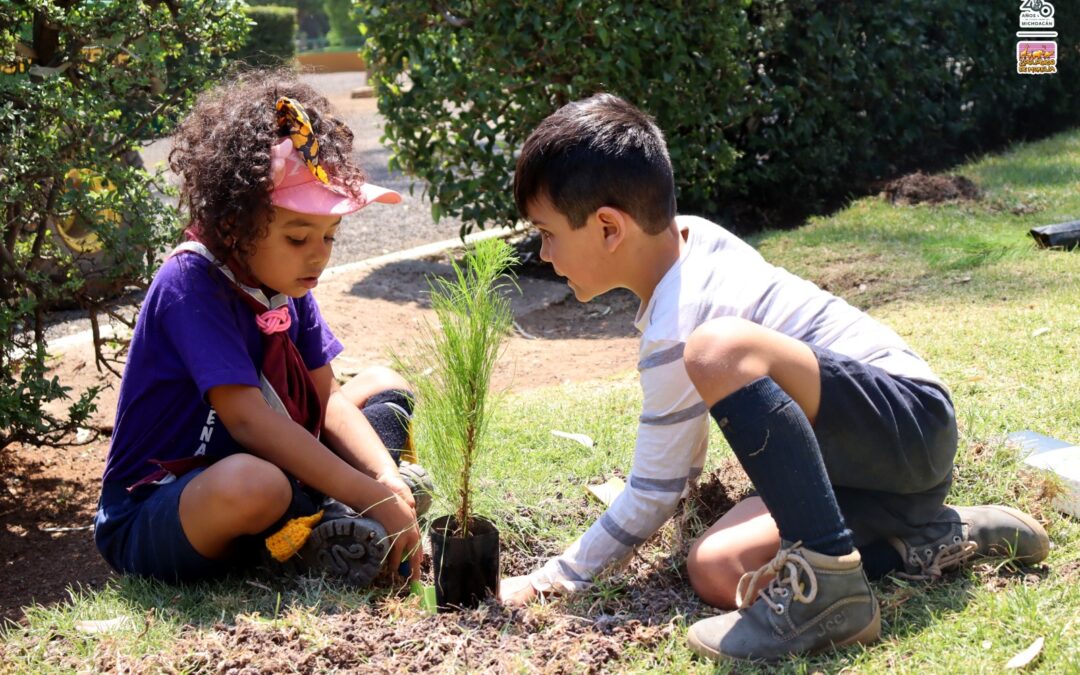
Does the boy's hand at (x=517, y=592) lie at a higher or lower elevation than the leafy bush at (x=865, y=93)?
lower

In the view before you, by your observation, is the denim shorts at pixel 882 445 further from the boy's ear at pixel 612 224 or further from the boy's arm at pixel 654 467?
the boy's ear at pixel 612 224

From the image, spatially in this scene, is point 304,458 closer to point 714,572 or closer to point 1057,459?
point 714,572

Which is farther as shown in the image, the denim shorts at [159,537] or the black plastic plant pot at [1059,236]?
the black plastic plant pot at [1059,236]

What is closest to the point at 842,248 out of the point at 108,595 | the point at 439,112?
the point at 439,112

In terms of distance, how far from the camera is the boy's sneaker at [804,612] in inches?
87.1

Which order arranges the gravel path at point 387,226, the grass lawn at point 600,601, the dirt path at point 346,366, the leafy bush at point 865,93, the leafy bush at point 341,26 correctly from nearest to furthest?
the grass lawn at point 600,601 → the dirt path at point 346,366 → the leafy bush at point 865,93 → the gravel path at point 387,226 → the leafy bush at point 341,26

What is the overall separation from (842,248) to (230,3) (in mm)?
3598

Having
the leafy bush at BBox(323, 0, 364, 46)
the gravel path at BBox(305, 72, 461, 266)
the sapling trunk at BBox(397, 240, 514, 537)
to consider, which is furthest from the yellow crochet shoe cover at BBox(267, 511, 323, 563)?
the leafy bush at BBox(323, 0, 364, 46)

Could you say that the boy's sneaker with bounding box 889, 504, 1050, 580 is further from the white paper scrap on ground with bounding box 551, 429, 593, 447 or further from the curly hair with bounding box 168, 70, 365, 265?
the curly hair with bounding box 168, 70, 365, 265

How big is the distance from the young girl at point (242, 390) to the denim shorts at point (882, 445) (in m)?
1.04

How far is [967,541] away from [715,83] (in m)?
4.86

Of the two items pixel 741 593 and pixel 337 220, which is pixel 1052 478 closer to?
pixel 741 593

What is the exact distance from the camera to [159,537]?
2.74m

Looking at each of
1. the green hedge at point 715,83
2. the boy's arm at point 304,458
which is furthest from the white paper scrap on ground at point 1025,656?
the green hedge at point 715,83
